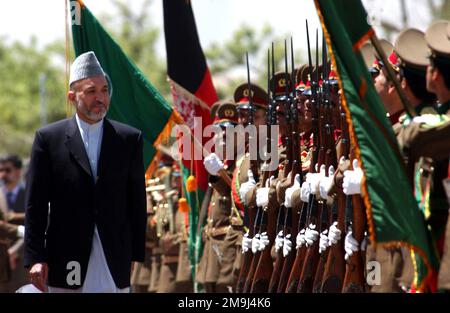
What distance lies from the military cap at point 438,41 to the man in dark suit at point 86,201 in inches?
85.2

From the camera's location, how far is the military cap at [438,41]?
20.5 ft

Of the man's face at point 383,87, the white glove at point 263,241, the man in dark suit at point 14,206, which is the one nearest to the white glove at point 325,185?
the man's face at point 383,87

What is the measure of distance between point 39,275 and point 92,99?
1136 mm

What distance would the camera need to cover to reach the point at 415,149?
6.09 meters

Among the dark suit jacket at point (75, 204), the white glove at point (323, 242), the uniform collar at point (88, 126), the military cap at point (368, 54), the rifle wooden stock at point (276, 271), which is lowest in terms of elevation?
the rifle wooden stock at point (276, 271)

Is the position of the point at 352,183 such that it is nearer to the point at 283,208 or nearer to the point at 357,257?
the point at 357,257

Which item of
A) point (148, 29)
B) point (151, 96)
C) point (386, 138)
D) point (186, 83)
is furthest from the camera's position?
point (148, 29)

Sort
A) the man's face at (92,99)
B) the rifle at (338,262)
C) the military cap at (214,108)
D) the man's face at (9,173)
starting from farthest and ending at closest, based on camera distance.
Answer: the man's face at (9,173), the military cap at (214,108), the rifle at (338,262), the man's face at (92,99)

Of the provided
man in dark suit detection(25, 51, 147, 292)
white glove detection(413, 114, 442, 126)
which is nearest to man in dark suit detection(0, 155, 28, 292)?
man in dark suit detection(25, 51, 147, 292)

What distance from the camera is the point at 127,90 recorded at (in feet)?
37.5

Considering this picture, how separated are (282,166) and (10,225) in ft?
15.0

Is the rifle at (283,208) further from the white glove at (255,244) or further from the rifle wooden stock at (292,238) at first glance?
the white glove at (255,244)
